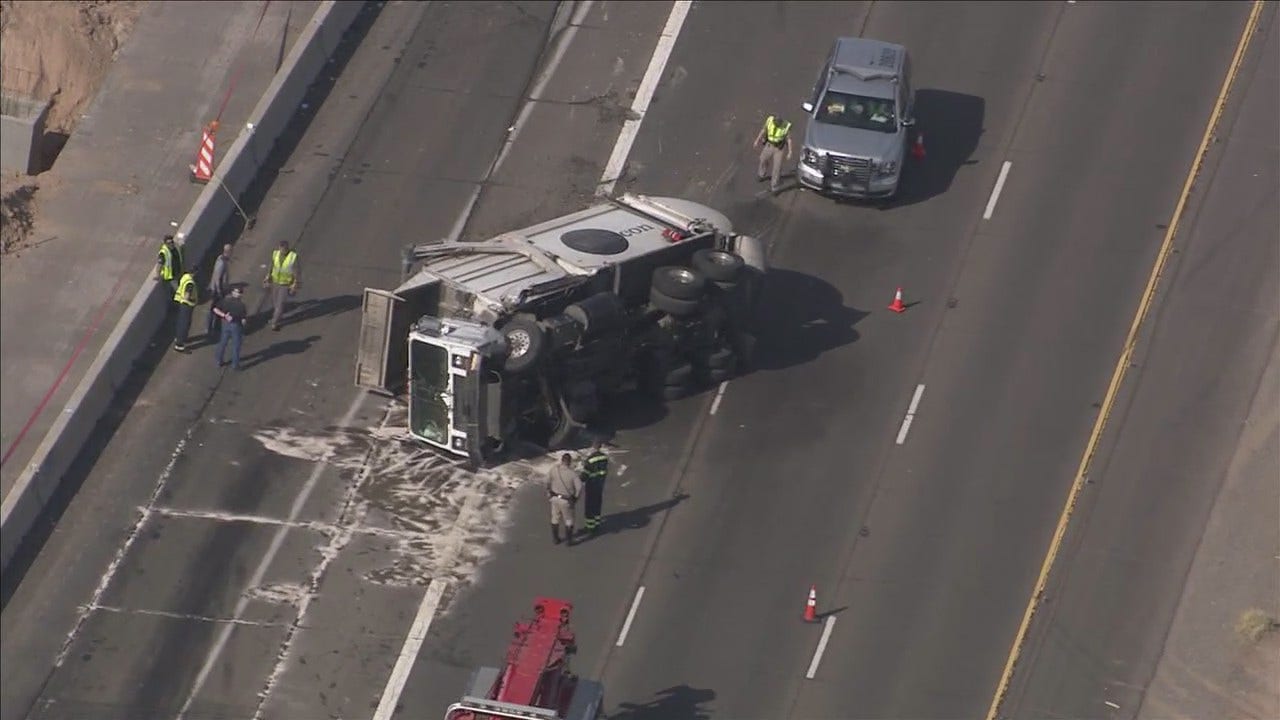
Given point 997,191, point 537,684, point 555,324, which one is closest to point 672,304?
point 555,324

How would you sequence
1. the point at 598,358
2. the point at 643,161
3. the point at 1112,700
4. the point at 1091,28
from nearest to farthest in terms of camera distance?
the point at 1112,700
the point at 598,358
the point at 643,161
the point at 1091,28

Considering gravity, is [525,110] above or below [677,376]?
above

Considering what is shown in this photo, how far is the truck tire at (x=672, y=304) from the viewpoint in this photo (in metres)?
34.4

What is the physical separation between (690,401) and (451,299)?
4.27 m

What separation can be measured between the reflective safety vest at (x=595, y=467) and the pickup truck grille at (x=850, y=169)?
893cm

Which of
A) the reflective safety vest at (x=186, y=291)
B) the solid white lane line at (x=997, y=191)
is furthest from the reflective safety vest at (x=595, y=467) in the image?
the solid white lane line at (x=997, y=191)

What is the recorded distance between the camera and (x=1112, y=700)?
31.0 meters

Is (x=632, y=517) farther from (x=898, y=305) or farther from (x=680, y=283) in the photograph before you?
(x=898, y=305)

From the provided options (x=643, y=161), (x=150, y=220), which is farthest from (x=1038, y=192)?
(x=150, y=220)

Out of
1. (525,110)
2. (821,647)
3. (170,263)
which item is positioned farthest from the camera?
(525,110)

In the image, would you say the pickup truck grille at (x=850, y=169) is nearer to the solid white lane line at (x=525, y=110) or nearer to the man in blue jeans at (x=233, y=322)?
the solid white lane line at (x=525, y=110)

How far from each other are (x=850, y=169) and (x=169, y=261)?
38.3 ft

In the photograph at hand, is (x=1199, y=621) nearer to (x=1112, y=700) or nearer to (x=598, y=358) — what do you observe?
(x=1112, y=700)

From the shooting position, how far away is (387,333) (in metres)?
34.5
